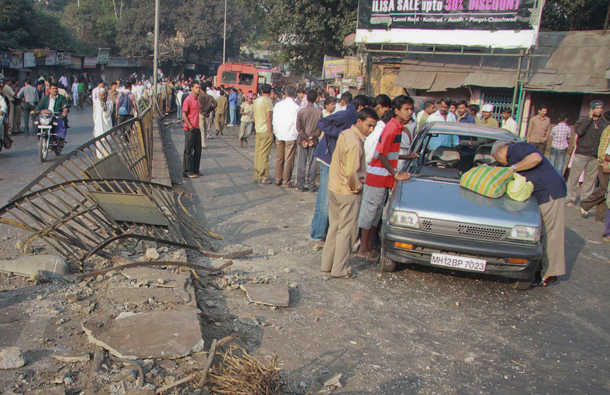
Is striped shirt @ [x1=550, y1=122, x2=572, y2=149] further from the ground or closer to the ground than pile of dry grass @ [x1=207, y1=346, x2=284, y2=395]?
further from the ground

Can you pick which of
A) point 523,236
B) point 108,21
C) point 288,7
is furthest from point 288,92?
point 108,21

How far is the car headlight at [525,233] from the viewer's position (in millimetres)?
5312

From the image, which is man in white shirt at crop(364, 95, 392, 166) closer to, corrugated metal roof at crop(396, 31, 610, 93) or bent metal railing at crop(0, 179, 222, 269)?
bent metal railing at crop(0, 179, 222, 269)

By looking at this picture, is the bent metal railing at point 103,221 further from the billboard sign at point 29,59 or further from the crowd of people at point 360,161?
the billboard sign at point 29,59

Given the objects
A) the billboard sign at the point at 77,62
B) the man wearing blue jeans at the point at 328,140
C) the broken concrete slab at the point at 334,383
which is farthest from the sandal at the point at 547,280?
the billboard sign at the point at 77,62

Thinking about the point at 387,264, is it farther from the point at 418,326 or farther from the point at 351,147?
the point at 351,147

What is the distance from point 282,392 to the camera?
331cm

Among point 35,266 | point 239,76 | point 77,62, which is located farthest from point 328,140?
point 77,62

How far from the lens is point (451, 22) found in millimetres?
17156

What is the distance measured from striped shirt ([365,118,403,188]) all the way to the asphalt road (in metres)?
5.44

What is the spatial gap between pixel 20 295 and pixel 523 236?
188 inches

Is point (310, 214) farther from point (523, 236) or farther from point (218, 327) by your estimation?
point (218, 327)

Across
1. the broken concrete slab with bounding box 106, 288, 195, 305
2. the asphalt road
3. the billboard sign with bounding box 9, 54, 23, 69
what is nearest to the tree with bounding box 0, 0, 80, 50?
the billboard sign with bounding box 9, 54, 23, 69

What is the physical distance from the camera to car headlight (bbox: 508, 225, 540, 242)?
531 cm
